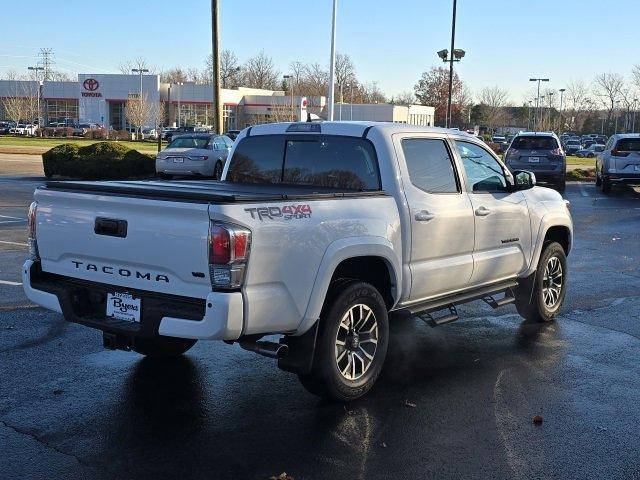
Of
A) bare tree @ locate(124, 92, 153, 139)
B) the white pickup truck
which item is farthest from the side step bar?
bare tree @ locate(124, 92, 153, 139)

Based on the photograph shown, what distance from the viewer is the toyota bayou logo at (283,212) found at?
179 inches

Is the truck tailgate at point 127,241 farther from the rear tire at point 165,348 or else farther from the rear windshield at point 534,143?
the rear windshield at point 534,143

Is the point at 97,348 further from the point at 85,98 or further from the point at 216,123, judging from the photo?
the point at 85,98

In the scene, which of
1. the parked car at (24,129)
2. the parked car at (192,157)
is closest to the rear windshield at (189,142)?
the parked car at (192,157)

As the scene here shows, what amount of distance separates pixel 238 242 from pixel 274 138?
2.23 metres

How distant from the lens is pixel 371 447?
4621mm

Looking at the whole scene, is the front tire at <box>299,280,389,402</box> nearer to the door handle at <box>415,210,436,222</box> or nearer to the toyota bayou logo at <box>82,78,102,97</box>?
the door handle at <box>415,210,436,222</box>

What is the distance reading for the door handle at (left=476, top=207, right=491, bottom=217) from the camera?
21.4 feet

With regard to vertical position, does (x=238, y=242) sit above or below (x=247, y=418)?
above

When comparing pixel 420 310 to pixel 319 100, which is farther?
pixel 319 100

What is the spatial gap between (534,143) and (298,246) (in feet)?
66.7

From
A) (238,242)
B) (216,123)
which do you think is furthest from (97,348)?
(216,123)

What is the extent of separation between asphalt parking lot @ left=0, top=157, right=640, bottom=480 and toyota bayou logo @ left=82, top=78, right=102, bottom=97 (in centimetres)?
8690

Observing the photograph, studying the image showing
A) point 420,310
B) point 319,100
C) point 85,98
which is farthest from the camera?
point 85,98
